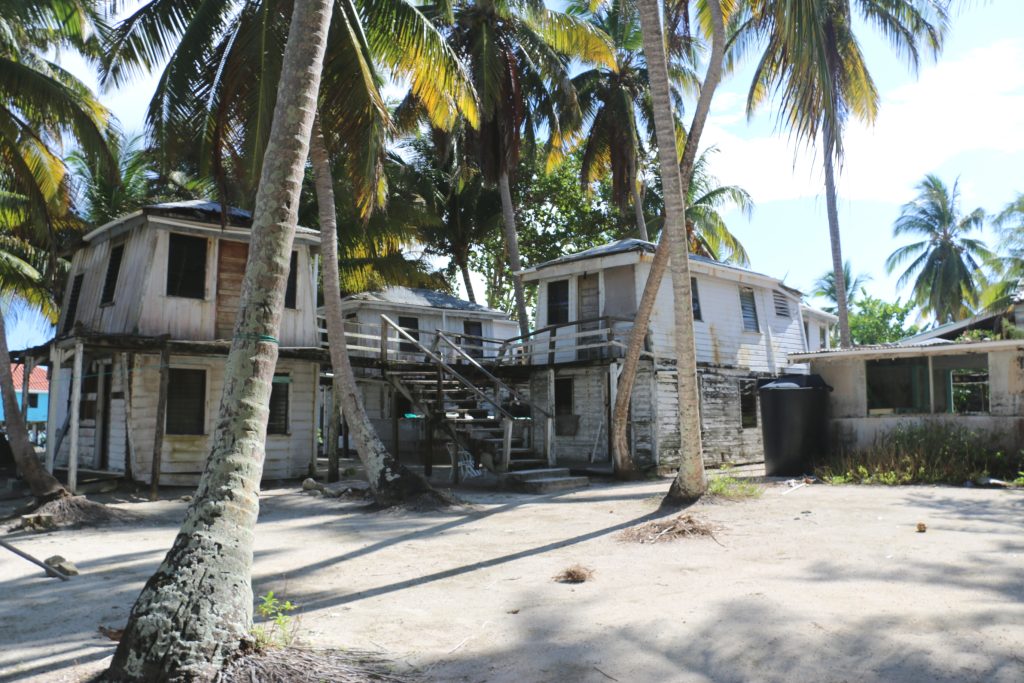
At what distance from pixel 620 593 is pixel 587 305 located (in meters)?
14.6

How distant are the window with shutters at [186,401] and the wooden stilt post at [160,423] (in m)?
1.06

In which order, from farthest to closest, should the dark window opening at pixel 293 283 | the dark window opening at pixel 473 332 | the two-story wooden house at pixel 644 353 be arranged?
the dark window opening at pixel 473 332, the two-story wooden house at pixel 644 353, the dark window opening at pixel 293 283

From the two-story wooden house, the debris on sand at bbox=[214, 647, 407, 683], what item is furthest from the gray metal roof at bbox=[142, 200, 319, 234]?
the debris on sand at bbox=[214, 647, 407, 683]

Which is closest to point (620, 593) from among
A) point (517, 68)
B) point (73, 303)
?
point (73, 303)

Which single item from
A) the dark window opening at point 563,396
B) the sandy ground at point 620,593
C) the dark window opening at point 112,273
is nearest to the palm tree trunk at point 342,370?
the sandy ground at point 620,593

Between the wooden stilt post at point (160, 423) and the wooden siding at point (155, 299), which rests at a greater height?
the wooden siding at point (155, 299)

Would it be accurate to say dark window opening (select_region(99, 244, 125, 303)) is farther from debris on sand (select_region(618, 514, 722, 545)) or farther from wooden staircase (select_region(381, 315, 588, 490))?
debris on sand (select_region(618, 514, 722, 545))

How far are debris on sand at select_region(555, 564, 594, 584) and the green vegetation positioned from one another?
882cm

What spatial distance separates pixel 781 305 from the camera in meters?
24.6

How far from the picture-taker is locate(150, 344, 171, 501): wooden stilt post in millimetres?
14492

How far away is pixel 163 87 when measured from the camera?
38.4 ft

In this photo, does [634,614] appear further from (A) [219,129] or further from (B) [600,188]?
(B) [600,188]

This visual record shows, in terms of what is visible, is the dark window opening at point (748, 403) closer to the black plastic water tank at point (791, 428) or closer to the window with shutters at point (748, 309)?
the window with shutters at point (748, 309)

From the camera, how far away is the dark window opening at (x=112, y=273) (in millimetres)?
17219
